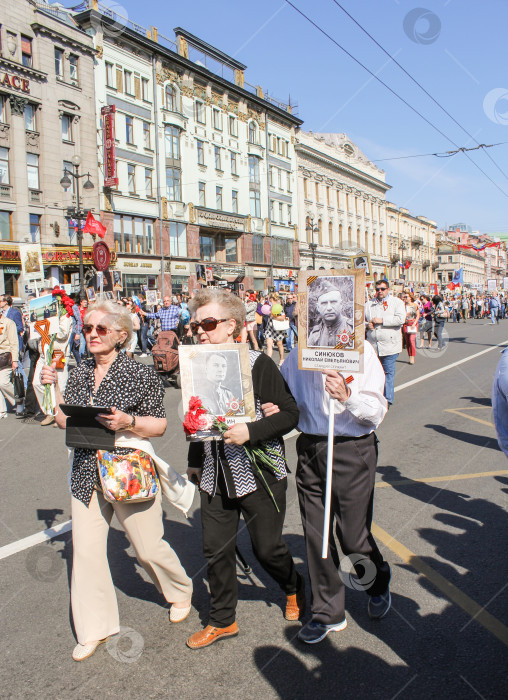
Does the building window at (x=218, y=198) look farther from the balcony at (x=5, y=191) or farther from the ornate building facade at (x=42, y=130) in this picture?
the balcony at (x=5, y=191)

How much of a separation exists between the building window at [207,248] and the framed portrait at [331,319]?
39.4 metres

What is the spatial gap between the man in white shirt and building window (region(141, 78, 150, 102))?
37527 mm

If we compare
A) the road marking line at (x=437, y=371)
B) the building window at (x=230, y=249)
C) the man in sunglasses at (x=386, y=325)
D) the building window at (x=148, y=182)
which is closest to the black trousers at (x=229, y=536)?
the man in sunglasses at (x=386, y=325)

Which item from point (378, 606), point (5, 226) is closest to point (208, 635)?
point (378, 606)

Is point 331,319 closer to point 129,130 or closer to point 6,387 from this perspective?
point 6,387

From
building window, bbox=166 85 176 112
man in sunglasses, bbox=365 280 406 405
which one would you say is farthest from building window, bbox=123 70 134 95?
man in sunglasses, bbox=365 280 406 405

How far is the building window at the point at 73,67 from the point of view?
3147cm

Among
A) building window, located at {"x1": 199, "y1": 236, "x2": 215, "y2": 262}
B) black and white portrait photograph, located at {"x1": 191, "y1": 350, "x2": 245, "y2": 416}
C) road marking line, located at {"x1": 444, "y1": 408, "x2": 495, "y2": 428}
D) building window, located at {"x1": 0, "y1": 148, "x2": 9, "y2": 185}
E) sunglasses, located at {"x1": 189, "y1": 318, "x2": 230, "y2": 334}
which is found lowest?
road marking line, located at {"x1": 444, "y1": 408, "x2": 495, "y2": 428}

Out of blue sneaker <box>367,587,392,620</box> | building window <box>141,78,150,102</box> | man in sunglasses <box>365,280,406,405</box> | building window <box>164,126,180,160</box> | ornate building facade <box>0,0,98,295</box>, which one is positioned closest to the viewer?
blue sneaker <box>367,587,392,620</box>

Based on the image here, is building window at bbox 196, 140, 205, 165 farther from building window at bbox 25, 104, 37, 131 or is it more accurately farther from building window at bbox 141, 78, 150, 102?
building window at bbox 25, 104, 37, 131

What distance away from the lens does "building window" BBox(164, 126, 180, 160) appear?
1501 inches

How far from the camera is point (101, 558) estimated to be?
2998 mm

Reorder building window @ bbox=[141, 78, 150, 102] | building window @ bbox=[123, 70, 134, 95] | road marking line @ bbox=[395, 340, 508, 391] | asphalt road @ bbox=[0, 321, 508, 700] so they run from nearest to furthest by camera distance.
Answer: asphalt road @ bbox=[0, 321, 508, 700] → road marking line @ bbox=[395, 340, 508, 391] → building window @ bbox=[123, 70, 134, 95] → building window @ bbox=[141, 78, 150, 102]

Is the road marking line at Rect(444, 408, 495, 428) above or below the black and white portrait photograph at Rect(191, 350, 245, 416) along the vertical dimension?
below
